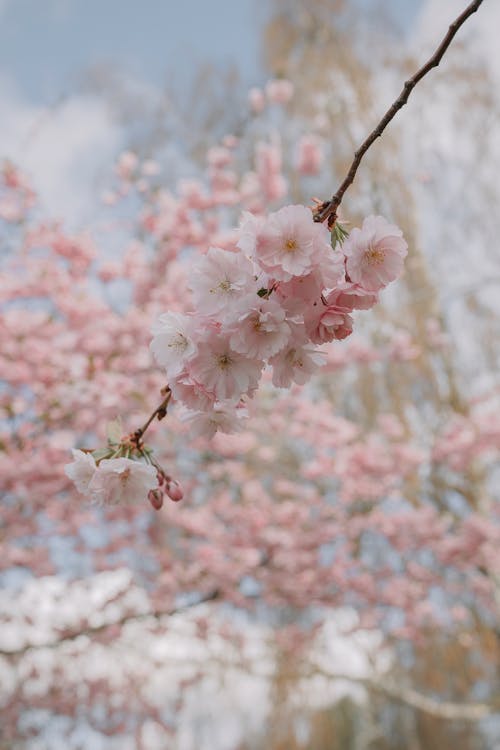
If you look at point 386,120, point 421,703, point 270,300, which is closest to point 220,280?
point 270,300

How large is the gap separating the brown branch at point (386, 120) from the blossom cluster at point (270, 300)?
0.11 feet

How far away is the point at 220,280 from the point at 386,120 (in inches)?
12.1

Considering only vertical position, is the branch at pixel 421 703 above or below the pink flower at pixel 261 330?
above

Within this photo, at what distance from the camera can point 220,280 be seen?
0.95m

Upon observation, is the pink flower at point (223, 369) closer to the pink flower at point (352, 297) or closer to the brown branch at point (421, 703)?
the pink flower at point (352, 297)

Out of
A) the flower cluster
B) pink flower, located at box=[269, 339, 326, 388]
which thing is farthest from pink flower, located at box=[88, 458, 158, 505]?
pink flower, located at box=[269, 339, 326, 388]

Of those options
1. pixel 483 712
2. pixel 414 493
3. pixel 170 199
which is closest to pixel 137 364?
pixel 170 199

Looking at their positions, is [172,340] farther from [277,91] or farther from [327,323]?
[277,91]

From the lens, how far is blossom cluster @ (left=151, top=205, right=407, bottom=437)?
2.95ft

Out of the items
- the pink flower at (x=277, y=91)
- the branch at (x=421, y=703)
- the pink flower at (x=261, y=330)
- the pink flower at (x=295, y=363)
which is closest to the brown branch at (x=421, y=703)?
the branch at (x=421, y=703)

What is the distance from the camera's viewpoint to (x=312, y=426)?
5.61 metres

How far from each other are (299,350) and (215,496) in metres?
5.29

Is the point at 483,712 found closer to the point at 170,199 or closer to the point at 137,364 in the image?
the point at 137,364

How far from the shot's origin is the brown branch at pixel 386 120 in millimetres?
913
